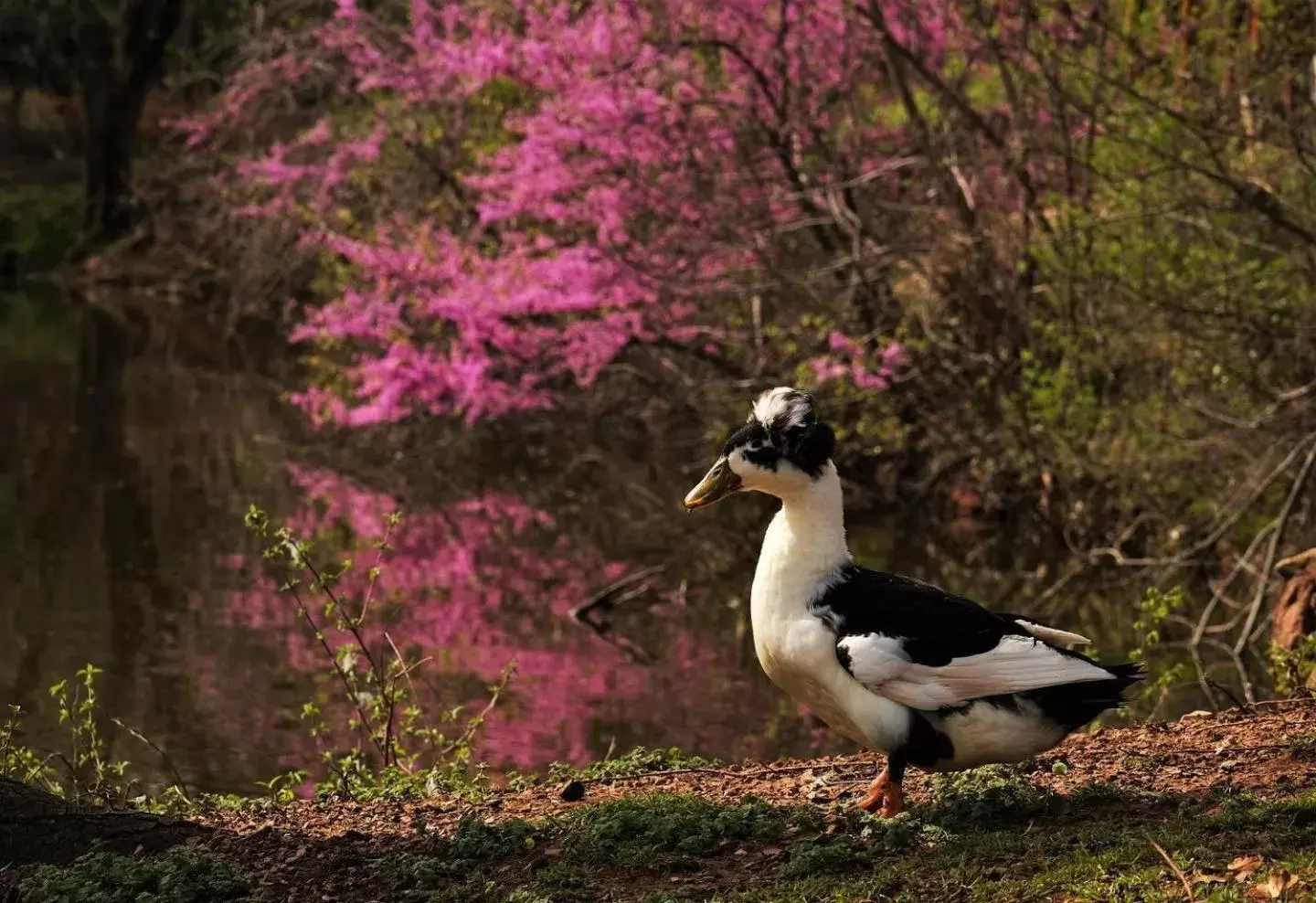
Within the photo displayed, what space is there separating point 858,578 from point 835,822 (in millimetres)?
793

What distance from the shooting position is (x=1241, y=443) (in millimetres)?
13609

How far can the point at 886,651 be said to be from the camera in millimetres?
5461

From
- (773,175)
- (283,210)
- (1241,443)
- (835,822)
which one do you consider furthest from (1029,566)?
(283,210)

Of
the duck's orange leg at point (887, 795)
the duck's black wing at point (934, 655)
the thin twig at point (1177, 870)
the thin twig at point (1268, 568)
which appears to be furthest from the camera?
the thin twig at point (1268, 568)

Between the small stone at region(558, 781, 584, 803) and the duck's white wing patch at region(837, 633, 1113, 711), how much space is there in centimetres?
149

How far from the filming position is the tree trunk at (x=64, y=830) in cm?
591

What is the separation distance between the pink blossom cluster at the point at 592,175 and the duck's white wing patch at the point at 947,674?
1092cm

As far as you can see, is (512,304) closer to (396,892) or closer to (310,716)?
(310,716)

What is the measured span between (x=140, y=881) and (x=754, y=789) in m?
2.24

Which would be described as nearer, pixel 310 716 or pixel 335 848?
pixel 335 848

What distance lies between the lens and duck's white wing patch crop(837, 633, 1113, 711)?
5461mm

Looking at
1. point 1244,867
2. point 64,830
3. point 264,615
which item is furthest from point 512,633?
point 1244,867

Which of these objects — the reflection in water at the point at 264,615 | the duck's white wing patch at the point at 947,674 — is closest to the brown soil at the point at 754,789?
the duck's white wing patch at the point at 947,674

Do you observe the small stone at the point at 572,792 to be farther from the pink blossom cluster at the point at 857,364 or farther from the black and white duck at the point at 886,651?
the pink blossom cluster at the point at 857,364
